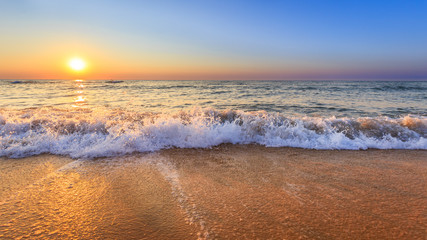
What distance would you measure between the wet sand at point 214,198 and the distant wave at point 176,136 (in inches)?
16.2

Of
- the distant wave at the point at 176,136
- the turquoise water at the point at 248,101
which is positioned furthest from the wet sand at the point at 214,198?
the turquoise water at the point at 248,101

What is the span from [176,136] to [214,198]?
7.84ft

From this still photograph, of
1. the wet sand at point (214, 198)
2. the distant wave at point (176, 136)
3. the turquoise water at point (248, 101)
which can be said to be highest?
the turquoise water at point (248, 101)

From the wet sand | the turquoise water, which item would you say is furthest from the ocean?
the turquoise water

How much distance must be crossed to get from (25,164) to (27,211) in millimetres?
1742

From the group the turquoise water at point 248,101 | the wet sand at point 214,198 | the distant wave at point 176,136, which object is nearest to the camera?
the wet sand at point 214,198

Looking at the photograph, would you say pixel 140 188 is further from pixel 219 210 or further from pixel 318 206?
pixel 318 206

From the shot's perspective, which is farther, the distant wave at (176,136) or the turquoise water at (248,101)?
the turquoise water at (248,101)

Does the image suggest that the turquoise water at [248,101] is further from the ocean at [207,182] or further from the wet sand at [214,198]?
the wet sand at [214,198]

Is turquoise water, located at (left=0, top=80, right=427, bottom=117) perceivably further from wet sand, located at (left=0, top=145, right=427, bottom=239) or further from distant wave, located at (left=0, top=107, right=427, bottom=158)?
wet sand, located at (left=0, top=145, right=427, bottom=239)

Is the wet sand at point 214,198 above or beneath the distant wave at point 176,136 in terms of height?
beneath

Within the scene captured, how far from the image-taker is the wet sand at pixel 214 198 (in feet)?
6.03

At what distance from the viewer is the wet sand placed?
184 cm

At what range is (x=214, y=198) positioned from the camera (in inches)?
92.4
